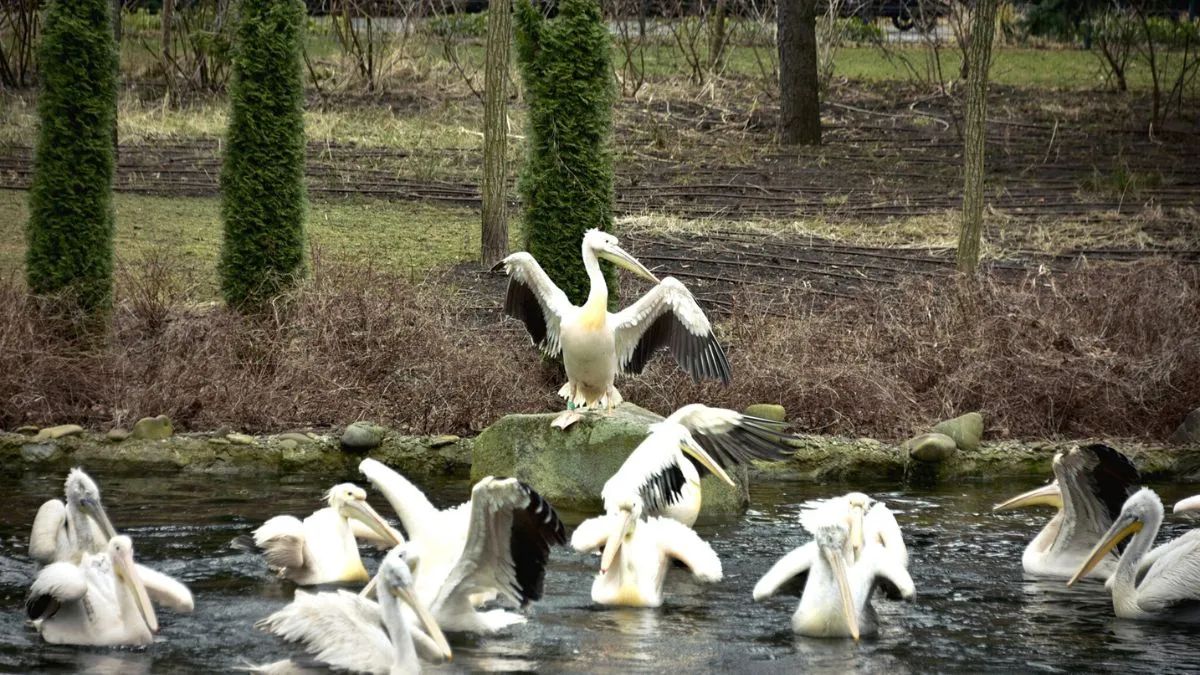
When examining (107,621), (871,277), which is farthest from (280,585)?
(871,277)

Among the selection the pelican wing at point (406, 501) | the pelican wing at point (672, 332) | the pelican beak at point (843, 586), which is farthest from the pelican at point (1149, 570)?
the pelican wing at point (406, 501)

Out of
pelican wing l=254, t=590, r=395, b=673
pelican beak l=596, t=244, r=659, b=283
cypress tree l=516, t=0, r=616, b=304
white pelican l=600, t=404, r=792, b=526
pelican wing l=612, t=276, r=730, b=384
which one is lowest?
pelican wing l=254, t=590, r=395, b=673

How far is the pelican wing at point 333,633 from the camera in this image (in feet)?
20.5

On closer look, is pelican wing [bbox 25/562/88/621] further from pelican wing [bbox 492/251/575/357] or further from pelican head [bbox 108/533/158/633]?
pelican wing [bbox 492/251/575/357]

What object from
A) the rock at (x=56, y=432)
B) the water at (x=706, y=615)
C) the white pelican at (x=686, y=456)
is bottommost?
the water at (x=706, y=615)

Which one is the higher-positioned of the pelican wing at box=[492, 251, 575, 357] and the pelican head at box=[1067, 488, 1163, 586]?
the pelican wing at box=[492, 251, 575, 357]

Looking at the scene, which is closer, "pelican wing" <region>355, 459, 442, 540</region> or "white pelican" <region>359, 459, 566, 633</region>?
"white pelican" <region>359, 459, 566, 633</region>

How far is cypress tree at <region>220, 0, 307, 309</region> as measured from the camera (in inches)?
456

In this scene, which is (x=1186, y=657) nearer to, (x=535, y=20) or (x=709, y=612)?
(x=709, y=612)

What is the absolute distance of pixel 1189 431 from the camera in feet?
34.0

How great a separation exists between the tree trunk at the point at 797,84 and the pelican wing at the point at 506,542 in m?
12.8

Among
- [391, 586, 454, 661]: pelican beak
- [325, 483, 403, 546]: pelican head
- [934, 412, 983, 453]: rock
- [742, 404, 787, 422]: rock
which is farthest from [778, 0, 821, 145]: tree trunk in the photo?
[391, 586, 454, 661]: pelican beak

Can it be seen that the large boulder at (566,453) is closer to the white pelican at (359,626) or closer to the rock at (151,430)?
the rock at (151,430)

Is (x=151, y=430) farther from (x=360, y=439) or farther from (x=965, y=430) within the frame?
(x=965, y=430)
